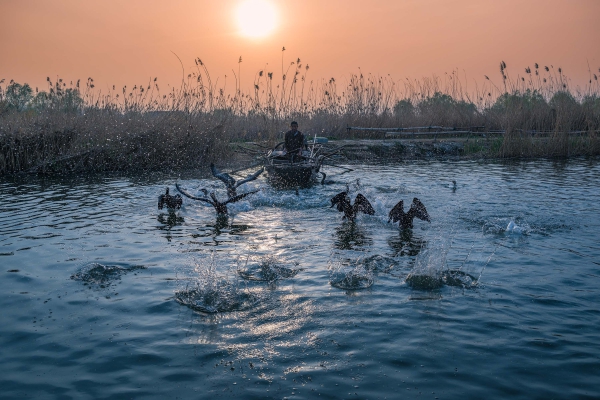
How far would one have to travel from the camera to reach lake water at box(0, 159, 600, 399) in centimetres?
389

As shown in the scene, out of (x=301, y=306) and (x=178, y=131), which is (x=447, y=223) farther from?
(x=178, y=131)

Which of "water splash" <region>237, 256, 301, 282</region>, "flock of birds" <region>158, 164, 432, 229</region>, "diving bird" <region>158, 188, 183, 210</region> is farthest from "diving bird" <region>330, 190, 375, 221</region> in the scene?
"diving bird" <region>158, 188, 183, 210</region>

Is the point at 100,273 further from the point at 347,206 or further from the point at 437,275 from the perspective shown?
the point at 347,206

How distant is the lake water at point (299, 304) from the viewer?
153 inches

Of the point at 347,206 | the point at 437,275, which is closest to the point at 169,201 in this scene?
the point at 347,206

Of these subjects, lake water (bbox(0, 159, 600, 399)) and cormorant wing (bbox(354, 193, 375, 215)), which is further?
cormorant wing (bbox(354, 193, 375, 215))

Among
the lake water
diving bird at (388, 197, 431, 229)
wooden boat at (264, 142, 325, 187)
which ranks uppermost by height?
wooden boat at (264, 142, 325, 187)

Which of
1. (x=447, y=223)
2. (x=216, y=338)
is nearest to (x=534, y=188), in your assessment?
(x=447, y=223)

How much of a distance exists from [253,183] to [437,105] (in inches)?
540

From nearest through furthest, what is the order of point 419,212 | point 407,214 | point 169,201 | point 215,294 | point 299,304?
1. point 299,304
2. point 215,294
3. point 419,212
4. point 407,214
5. point 169,201

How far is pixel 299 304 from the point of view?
527cm

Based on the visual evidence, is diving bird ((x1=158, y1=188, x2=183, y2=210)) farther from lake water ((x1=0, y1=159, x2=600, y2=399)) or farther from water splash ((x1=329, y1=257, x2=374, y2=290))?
water splash ((x1=329, y1=257, x2=374, y2=290))

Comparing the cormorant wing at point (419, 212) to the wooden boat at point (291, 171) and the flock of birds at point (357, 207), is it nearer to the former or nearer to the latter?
the flock of birds at point (357, 207)

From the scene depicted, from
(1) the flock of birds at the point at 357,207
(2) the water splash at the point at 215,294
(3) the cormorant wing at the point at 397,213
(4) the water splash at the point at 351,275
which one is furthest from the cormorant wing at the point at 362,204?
(2) the water splash at the point at 215,294
